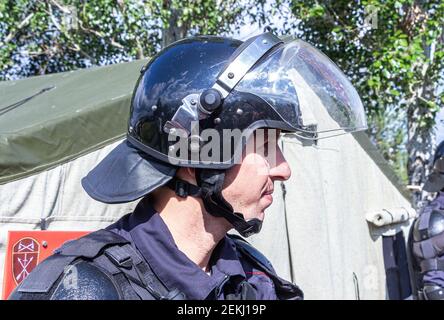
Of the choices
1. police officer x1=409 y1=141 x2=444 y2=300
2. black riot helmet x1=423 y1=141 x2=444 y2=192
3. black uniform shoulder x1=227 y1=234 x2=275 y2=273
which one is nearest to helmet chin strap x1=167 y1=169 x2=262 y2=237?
black uniform shoulder x1=227 y1=234 x2=275 y2=273

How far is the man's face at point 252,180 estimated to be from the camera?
1560 millimetres

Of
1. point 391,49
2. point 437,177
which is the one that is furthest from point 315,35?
point 437,177

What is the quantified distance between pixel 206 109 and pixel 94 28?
7450 millimetres

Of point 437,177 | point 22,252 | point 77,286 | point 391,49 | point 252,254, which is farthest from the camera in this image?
point 391,49

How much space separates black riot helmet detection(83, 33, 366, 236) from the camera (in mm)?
1562

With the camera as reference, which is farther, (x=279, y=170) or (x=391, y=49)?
(x=391, y=49)

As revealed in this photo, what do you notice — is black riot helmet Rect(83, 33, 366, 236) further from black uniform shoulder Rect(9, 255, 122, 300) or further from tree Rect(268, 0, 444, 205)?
tree Rect(268, 0, 444, 205)

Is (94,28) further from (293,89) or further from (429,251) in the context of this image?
(293,89)

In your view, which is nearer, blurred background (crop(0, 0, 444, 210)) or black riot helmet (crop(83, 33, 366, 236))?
black riot helmet (crop(83, 33, 366, 236))

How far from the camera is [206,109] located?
1561 millimetres

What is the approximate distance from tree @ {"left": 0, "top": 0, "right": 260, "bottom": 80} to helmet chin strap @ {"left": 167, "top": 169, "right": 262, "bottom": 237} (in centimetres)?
572

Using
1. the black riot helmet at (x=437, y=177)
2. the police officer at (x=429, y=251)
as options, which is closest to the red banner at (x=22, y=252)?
the police officer at (x=429, y=251)
